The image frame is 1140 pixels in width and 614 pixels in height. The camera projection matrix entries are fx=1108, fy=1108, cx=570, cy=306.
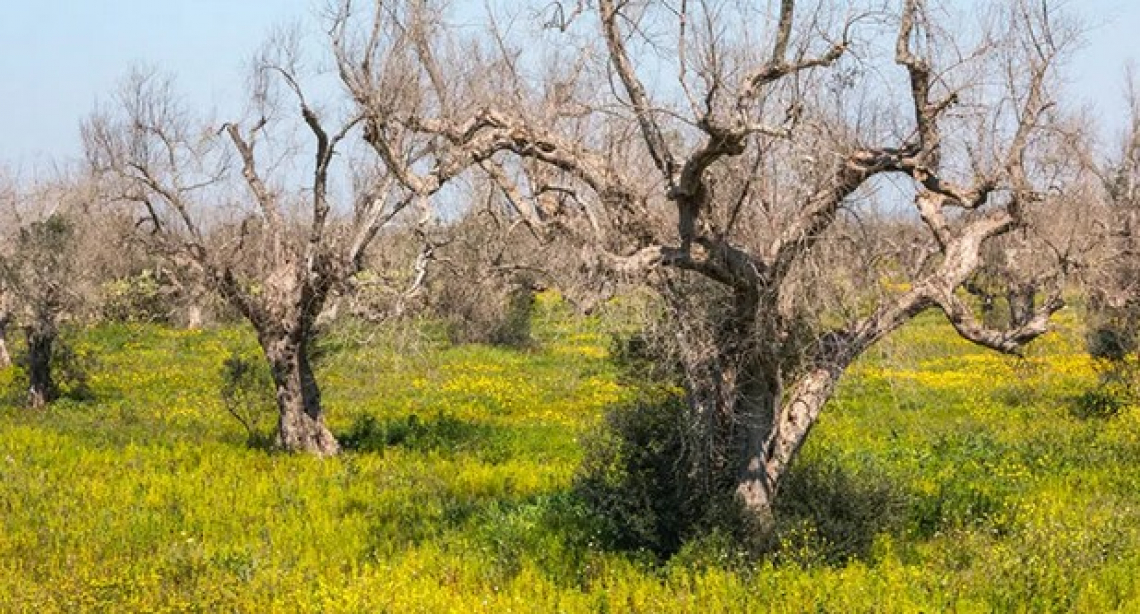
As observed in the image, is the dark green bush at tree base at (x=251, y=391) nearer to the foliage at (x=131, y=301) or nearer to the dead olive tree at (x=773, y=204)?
the dead olive tree at (x=773, y=204)

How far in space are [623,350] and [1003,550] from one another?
4.10 m

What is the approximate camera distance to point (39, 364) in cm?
2261

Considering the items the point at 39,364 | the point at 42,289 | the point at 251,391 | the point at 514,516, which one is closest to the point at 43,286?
the point at 42,289

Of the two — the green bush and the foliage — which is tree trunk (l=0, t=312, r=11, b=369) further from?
the green bush

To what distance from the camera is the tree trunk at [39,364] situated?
22.4 m

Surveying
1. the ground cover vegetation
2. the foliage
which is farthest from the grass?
the foliage

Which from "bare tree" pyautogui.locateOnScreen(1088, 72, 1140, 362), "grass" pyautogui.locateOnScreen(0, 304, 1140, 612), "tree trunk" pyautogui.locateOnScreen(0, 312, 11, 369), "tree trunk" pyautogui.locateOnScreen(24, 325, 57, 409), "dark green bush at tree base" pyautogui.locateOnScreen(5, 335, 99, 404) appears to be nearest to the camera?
"grass" pyautogui.locateOnScreen(0, 304, 1140, 612)

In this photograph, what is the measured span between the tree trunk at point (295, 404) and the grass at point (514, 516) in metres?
0.57

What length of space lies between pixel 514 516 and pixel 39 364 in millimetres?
14721

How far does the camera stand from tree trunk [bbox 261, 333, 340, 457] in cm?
1709

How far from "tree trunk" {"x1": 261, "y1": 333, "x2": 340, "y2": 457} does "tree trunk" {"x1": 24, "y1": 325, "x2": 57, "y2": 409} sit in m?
7.78

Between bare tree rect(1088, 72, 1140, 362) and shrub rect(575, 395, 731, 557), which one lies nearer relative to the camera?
shrub rect(575, 395, 731, 557)

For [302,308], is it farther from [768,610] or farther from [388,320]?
[768,610]

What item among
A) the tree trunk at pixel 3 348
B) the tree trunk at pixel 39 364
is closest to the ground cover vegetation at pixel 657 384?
the tree trunk at pixel 39 364
